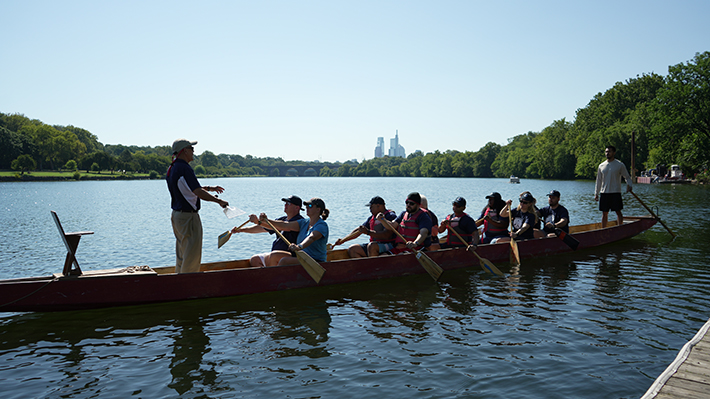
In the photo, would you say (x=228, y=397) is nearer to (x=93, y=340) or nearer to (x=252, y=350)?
(x=252, y=350)

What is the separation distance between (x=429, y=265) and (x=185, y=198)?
477 centimetres

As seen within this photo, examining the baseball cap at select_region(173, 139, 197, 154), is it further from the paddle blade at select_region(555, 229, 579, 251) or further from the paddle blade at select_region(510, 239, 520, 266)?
the paddle blade at select_region(555, 229, 579, 251)

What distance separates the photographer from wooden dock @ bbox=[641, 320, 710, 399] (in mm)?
3861

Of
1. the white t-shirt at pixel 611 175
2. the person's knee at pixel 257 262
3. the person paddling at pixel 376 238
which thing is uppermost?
the white t-shirt at pixel 611 175

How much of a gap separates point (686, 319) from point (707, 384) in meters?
3.40

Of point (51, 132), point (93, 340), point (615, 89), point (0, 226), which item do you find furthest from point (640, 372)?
point (51, 132)

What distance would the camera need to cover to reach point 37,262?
1271cm

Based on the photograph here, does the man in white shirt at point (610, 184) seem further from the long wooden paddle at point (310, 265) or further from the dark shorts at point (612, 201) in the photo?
the long wooden paddle at point (310, 265)

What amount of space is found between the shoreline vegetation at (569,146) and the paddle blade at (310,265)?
155 ft

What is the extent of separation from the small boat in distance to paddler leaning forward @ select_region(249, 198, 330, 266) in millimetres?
251

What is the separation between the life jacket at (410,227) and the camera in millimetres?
9523

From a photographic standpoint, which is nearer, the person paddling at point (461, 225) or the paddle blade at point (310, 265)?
the paddle blade at point (310, 265)

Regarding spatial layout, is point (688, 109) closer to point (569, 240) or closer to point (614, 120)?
point (614, 120)

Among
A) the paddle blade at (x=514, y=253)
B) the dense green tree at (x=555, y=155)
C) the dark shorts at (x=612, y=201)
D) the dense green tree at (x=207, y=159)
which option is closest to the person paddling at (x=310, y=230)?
the paddle blade at (x=514, y=253)
